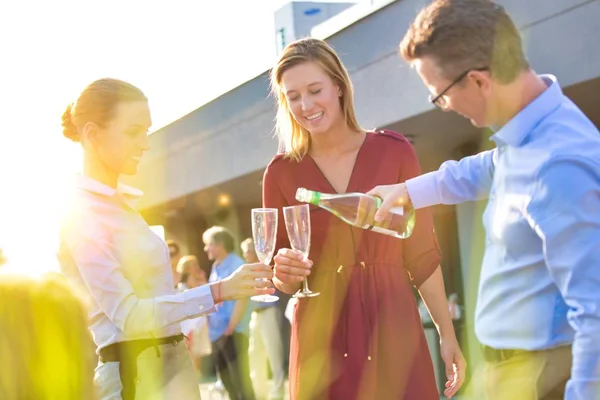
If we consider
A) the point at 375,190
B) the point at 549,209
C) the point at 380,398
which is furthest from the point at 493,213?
the point at 380,398

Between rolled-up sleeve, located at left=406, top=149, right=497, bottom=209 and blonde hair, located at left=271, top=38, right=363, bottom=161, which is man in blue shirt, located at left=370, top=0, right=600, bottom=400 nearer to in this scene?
rolled-up sleeve, located at left=406, top=149, right=497, bottom=209

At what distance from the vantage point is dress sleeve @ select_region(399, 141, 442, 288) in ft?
11.2

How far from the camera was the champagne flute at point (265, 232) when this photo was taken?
313 cm

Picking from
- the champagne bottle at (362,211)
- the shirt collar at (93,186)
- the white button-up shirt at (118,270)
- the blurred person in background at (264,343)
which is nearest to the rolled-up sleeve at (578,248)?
the champagne bottle at (362,211)

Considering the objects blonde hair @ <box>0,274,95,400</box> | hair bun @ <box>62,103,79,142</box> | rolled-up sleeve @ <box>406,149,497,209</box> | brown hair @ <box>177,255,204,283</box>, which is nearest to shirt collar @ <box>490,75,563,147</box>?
rolled-up sleeve @ <box>406,149,497,209</box>

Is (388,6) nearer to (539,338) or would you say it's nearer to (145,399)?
(145,399)

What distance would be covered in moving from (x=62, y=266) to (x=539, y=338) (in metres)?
1.68

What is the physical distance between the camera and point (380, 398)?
127 inches

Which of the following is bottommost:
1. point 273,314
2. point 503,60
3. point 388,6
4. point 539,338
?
point 273,314

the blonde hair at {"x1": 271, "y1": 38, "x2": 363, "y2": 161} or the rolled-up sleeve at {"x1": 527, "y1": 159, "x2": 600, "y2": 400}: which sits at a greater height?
the blonde hair at {"x1": 271, "y1": 38, "x2": 363, "y2": 161}

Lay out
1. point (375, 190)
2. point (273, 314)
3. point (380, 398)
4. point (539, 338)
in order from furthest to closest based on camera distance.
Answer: point (273, 314) < point (380, 398) < point (375, 190) < point (539, 338)

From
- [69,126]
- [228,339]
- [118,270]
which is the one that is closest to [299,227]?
[118,270]

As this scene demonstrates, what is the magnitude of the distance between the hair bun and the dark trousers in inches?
252

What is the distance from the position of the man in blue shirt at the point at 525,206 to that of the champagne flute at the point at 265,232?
1.02 metres
